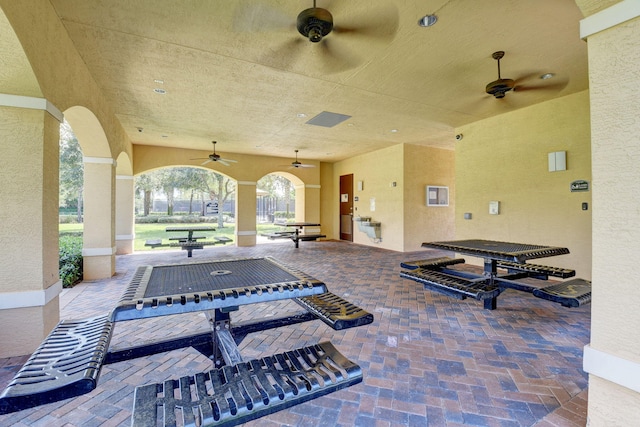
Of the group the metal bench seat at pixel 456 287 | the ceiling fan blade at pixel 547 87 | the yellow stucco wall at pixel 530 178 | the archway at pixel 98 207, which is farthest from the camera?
the archway at pixel 98 207

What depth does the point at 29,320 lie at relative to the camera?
2.45m

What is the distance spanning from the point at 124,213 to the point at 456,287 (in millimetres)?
8299

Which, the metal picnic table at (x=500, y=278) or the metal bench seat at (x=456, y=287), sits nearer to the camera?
the metal picnic table at (x=500, y=278)

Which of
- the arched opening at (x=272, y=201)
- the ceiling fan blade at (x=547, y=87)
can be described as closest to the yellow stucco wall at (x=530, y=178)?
the ceiling fan blade at (x=547, y=87)

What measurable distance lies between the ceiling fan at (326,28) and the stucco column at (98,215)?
357 centimetres

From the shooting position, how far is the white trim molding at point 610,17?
1.35 m

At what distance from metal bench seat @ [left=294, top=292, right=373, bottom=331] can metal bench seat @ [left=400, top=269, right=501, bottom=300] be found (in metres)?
1.63

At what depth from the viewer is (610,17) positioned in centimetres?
142

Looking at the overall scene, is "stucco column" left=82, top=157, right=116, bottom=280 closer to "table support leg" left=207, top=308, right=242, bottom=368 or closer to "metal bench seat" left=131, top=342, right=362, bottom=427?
"table support leg" left=207, top=308, right=242, bottom=368

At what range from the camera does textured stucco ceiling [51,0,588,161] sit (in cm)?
269

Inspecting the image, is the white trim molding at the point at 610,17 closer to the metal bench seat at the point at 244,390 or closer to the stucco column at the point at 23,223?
the metal bench seat at the point at 244,390

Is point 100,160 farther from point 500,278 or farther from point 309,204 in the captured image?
point 309,204

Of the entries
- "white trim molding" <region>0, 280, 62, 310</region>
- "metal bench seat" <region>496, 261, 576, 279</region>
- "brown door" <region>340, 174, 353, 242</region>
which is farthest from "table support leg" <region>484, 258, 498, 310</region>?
"brown door" <region>340, 174, 353, 242</region>

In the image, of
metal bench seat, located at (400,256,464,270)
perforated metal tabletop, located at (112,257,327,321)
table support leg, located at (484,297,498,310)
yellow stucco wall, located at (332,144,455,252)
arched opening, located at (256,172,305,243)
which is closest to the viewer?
perforated metal tabletop, located at (112,257,327,321)
